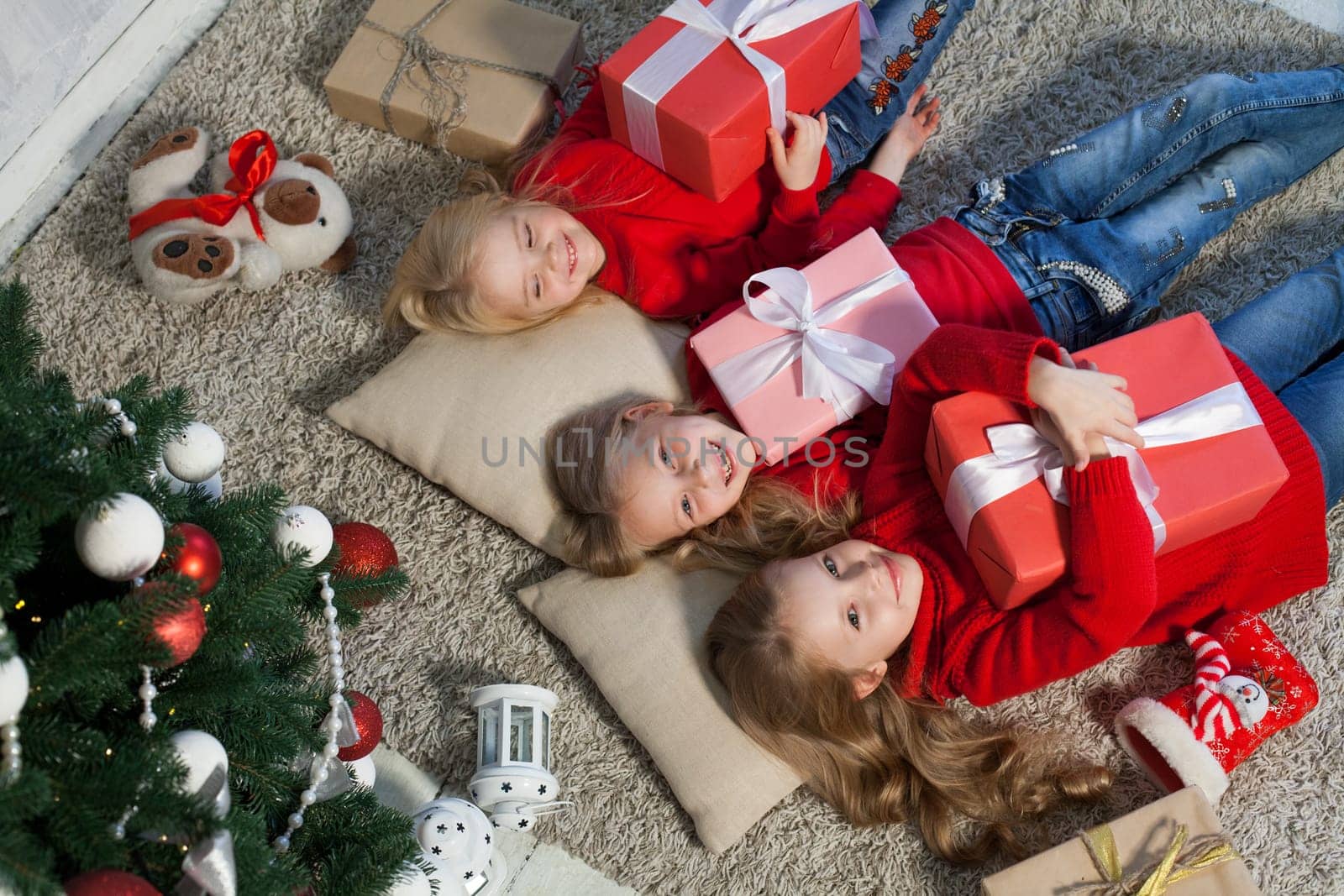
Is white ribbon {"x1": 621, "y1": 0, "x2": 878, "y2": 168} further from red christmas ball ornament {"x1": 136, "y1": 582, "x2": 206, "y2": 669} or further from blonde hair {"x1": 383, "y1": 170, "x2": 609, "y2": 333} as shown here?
red christmas ball ornament {"x1": 136, "y1": 582, "x2": 206, "y2": 669}

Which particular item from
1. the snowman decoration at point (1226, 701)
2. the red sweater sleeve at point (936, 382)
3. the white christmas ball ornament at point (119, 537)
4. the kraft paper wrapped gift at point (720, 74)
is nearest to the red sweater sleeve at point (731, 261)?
the kraft paper wrapped gift at point (720, 74)

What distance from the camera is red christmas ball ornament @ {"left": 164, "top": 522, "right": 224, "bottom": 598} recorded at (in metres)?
1.00

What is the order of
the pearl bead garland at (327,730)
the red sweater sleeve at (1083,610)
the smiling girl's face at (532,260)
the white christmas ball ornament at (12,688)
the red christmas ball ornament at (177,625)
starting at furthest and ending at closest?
the smiling girl's face at (532,260) < the red sweater sleeve at (1083,610) < the pearl bead garland at (327,730) < the red christmas ball ornament at (177,625) < the white christmas ball ornament at (12,688)

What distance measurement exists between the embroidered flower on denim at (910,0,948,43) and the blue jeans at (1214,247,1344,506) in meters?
0.73

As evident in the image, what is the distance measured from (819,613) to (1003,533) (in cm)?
27

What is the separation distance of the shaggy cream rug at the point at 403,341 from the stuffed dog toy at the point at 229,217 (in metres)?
0.10

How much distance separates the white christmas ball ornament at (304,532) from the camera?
48.4 inches

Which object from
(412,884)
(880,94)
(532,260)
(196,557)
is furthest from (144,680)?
(880,94)

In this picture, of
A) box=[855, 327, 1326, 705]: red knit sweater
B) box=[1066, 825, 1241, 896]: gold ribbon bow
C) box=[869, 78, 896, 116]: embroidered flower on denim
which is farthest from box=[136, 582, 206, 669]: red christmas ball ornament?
box=[869, 78, 896, 116]: embroidered flower on denim

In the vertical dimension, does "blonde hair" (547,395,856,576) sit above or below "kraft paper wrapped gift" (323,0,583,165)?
below

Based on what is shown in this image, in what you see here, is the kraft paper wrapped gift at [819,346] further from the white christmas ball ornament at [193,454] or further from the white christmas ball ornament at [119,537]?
the white christmas ball ornament at [119,537]

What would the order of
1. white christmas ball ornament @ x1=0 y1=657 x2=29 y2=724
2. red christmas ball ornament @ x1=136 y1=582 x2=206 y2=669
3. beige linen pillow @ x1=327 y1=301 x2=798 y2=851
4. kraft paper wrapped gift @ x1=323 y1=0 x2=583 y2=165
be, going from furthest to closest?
1. kraft paper wrapped gift @ x1=323 y1=0 x2=583 y2=165
2. beige linen pillow @ x1=327 y1=301 x2=798 y2=851
3. red christmas ball ornament @ x1=136 y1=582 x2=206 y2=669
4. white christmas ball ornament @ x1=0 y1=657 x2=29 y2=724

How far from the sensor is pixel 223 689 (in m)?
1.04

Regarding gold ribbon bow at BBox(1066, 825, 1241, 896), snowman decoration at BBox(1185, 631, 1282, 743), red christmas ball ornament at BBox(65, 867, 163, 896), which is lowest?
gold ribbon bow at BBox(1066, 825, 1241, 896)
